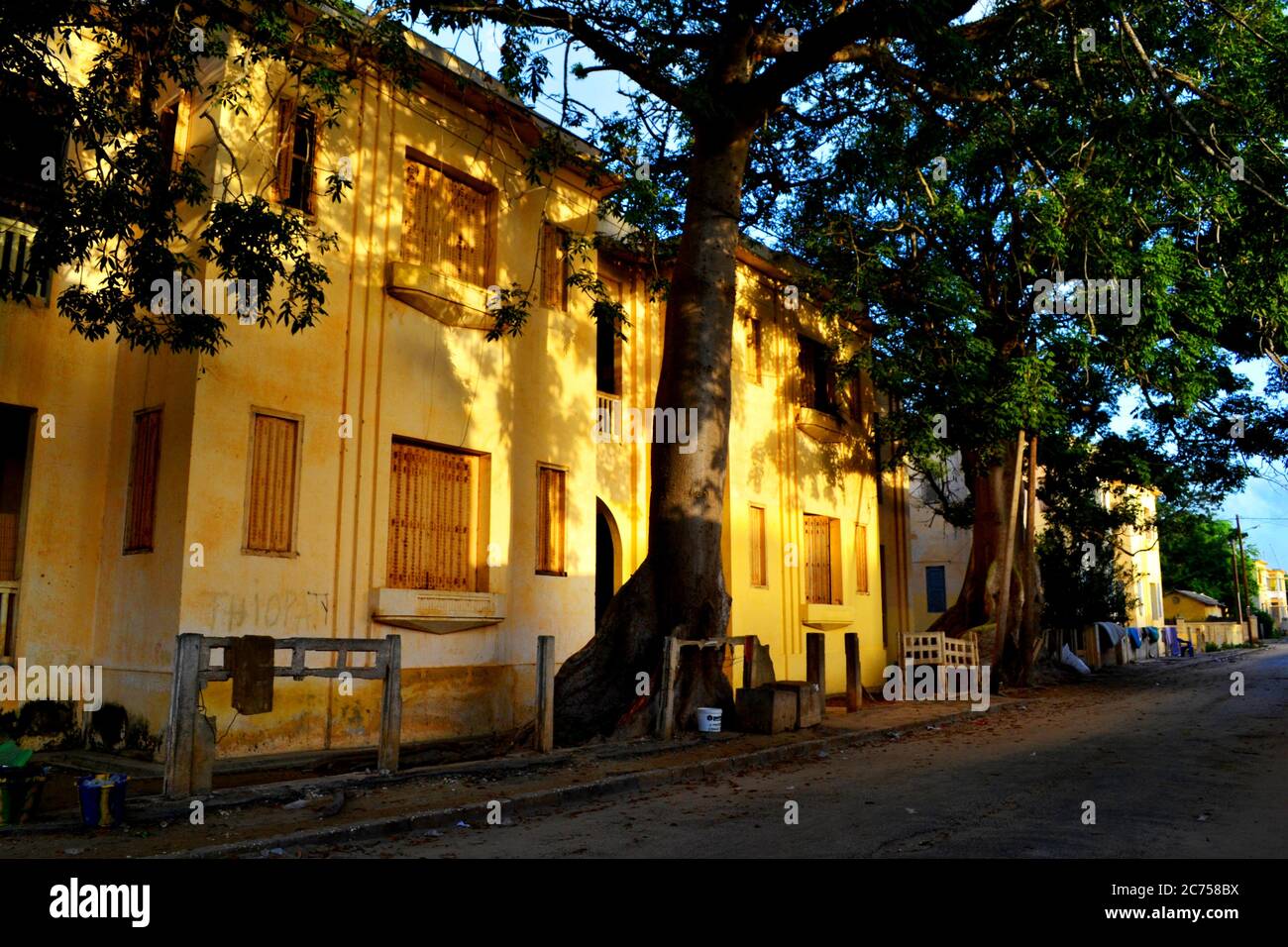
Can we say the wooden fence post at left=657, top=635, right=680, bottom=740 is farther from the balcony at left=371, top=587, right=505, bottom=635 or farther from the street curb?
the balcony at left=371, top=587, right=505, bottom=635

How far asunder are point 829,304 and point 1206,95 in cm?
766

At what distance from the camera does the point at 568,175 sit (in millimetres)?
15266

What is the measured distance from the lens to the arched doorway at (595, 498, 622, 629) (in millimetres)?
17312

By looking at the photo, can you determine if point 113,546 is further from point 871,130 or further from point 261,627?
point 871,130

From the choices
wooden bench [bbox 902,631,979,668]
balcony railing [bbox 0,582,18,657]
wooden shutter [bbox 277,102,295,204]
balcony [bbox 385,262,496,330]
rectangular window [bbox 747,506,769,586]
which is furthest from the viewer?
rectangular window [bbox 747,506,769,586]

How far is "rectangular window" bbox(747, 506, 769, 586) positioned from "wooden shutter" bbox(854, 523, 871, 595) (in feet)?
12.7

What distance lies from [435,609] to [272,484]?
246 cm

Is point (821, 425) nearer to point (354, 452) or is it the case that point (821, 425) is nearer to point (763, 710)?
point (763, 710)

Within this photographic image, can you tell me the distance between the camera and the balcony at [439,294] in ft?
40.8

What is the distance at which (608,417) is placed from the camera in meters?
16.9

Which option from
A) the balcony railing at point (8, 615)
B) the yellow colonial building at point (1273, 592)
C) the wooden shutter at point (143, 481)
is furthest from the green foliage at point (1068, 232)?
the yellow colonial building at point (1273, 592)

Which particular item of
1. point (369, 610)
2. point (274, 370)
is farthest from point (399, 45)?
point (369, 610)

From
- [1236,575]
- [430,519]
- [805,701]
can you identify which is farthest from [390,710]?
[1236,575]

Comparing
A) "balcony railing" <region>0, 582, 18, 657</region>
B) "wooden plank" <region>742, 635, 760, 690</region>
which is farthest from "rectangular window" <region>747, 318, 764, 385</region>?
"balcony railing" <region>0, 582, 18, 657</region>
